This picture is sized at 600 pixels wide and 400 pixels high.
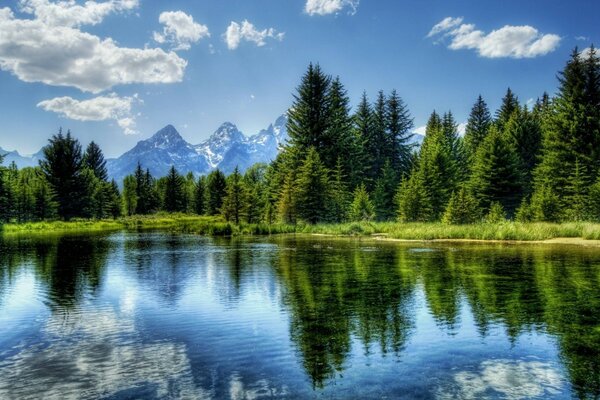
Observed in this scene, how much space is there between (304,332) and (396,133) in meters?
77.6

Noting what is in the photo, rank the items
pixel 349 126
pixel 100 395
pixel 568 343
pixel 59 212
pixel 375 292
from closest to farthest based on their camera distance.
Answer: pixel 100 395
pixel 568 343
pixel 375 292
pixel 349 126
pixel 59 212

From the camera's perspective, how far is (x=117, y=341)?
35.4ft

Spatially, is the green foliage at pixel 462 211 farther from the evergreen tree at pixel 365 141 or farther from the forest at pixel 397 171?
the evergreen tree at pixel 365 141

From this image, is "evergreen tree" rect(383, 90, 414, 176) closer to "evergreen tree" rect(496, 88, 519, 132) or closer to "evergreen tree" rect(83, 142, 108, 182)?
"evergreen tree" rect(496, 88, 519, 132)

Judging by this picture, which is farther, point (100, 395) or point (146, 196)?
point (146, 196)

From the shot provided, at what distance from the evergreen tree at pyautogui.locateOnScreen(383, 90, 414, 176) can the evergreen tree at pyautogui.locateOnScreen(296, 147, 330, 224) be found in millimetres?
27097

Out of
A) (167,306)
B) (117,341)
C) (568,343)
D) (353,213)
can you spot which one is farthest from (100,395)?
(353,213)

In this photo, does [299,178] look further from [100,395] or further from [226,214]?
[100,395]

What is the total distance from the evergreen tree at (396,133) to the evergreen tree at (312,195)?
27.1 metres

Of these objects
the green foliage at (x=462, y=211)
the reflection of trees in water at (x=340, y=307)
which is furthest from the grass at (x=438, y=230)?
the reflection of trees in water at (x=340, y=307)

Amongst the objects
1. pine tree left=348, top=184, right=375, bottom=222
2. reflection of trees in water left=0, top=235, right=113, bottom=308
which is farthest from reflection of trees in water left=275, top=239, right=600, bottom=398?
pine tree left=348, top=184, right=375, bottom=222

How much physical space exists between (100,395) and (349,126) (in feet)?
239

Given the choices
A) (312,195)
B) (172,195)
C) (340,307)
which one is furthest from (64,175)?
(340,307)

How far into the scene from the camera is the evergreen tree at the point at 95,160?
138625 millimetres
